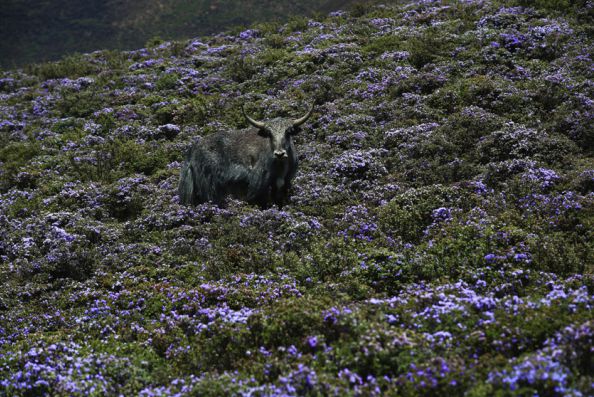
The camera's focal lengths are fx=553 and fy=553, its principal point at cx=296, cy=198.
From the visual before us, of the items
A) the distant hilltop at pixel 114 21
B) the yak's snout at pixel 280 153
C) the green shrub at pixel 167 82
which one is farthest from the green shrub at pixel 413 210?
the distant hilltop at pixel 114 21

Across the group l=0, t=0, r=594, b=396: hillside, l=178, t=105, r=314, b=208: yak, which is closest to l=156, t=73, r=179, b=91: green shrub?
l=0, t=0, r=594, b=396: hillside

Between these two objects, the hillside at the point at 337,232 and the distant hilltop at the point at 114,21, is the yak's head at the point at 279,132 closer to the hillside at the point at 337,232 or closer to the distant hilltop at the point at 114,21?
the hillside at the point at 337,232

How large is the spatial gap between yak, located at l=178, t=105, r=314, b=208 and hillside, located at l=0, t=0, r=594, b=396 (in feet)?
1.96

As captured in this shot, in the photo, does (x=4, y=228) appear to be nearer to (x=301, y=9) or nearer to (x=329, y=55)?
(x=329, y=55)

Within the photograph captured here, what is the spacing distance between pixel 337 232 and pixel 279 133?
9.99 feet

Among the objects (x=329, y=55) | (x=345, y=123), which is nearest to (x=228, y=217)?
(x=345, y=123)

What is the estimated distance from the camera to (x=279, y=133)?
40.9 feet

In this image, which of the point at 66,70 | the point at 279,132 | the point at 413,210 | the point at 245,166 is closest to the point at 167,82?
the point at 66,70

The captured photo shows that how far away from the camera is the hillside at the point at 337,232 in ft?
19.2

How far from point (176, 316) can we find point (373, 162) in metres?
7.72

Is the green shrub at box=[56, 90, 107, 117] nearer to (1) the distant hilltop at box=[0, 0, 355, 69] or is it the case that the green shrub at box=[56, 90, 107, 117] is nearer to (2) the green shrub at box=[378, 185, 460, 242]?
(2) the green shrub at box=[378, 185, 460, 242]

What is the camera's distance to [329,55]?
2358 centimetres

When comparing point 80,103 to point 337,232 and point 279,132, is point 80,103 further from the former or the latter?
point 337,232

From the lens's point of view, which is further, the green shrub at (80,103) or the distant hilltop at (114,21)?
the distant hilltop at (114,21)
